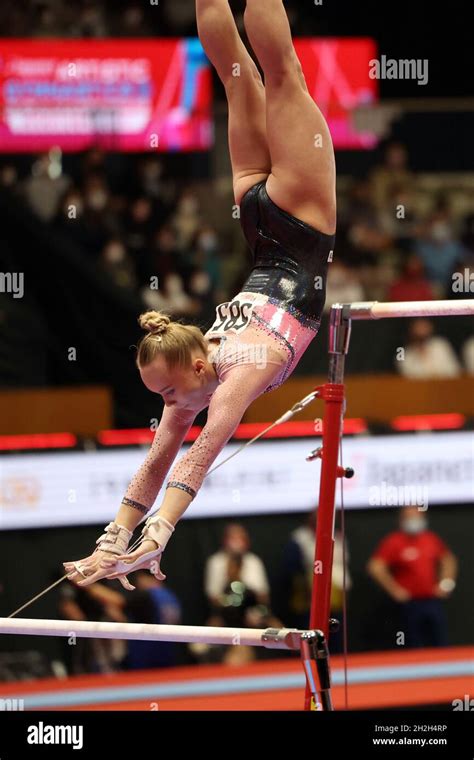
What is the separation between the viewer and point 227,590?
28.7ft

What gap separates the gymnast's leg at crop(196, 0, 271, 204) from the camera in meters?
4.73

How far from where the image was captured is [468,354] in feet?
31.9

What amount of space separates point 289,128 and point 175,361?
97 centimetres

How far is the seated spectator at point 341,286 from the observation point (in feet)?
32.5

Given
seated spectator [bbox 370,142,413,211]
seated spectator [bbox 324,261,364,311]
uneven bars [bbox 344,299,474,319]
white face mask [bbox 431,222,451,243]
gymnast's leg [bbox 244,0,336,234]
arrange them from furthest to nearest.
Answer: seated spectator [bbox 370,142,413,211] → white face mask [bbox 431,222,451,243] → seated spectator [bbox 324,261,364,311] → uneven bars [bbox 344,299,474,319] → gymnast's leg [bbox 244,0,336,234]

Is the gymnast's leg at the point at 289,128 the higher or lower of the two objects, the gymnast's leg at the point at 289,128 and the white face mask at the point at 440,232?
the lower

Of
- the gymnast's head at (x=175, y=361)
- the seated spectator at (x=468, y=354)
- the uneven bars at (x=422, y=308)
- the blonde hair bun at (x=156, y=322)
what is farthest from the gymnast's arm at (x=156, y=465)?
the seated spectator at (x=468, y=354)

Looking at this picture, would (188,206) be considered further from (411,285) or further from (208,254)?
(411,285)

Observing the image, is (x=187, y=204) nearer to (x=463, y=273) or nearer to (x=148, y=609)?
(x=463, y=273)

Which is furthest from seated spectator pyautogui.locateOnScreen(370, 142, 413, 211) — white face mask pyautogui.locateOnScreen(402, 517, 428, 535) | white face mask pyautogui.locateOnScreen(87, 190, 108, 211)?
white face mask pyautogui.locateOnScreen(402, 517, 428, 535)

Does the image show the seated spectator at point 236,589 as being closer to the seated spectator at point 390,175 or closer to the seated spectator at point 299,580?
the seated spectator at point 299,580

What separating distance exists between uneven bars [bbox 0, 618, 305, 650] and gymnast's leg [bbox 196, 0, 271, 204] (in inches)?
65.7

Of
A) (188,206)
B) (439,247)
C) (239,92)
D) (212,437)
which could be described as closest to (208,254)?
(188,206)

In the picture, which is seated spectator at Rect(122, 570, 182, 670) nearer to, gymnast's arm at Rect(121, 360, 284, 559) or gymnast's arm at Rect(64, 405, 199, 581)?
gymnast's arm at Rect(64, 405, 199, 581)
